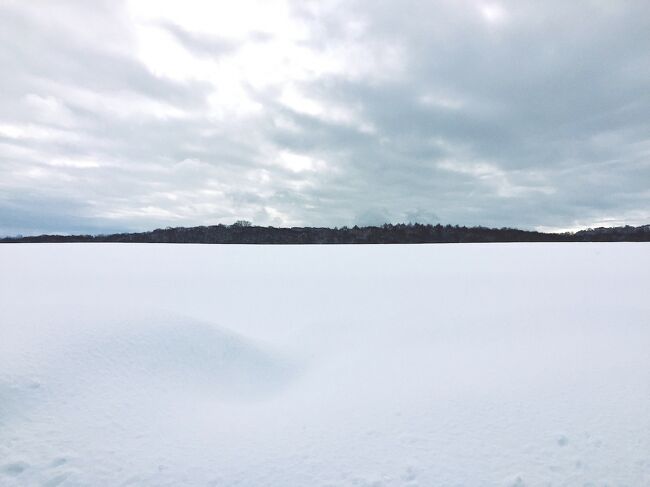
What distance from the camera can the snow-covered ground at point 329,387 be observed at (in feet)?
7.91

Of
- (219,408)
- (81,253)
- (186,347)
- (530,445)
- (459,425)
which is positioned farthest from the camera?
(81,253)

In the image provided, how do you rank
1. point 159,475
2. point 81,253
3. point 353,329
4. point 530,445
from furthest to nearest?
point 81,253, point 353,329, point 530,445, point 159,475

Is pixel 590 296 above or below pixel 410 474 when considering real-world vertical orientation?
above

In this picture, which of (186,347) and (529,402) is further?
(186,347)

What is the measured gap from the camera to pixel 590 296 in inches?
245

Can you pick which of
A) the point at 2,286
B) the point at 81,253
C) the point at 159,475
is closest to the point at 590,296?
the point at 159,475

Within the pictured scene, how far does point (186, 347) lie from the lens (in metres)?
4.21

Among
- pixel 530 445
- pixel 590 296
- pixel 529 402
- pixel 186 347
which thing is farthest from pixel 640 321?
pixel 186 347

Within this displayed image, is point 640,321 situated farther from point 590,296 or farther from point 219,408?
point 219,408

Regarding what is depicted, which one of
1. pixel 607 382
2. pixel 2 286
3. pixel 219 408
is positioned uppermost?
pixel 2 286

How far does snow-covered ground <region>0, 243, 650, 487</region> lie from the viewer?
2.41 metres

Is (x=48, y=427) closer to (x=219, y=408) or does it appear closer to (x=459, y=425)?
(x=219, y=408)

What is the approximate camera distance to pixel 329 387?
12.2ft

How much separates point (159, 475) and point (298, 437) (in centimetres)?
91
